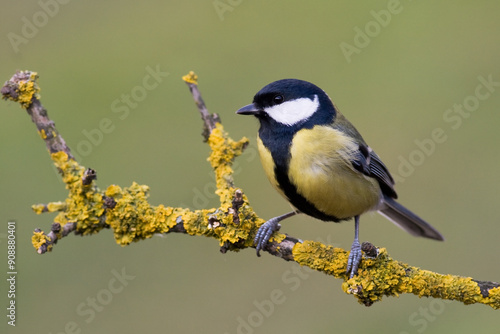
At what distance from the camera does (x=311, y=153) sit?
293 centimetres

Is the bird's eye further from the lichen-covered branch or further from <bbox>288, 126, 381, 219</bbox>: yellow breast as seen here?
the lichen-covered branch

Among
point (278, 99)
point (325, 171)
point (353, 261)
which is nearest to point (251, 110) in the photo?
point (278, 99)

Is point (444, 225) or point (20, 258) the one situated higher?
point (20, 258)

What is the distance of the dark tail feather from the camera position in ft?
11.6

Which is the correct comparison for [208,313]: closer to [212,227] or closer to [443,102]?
[212,227]

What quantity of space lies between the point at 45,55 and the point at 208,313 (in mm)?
2304

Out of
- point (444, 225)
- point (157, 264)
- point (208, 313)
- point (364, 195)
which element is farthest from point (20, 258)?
point (444, 225)

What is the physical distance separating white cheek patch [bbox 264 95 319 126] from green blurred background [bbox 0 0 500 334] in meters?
1.05

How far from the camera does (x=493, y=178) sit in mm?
4461

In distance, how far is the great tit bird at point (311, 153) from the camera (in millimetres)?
2932

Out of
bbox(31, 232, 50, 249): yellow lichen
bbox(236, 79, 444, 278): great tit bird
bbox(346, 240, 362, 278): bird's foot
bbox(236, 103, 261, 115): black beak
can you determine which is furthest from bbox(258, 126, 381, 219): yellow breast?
bbox(31, 232, 50, 249): yellow lichen

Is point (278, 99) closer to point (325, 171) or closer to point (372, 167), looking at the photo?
point (325, 171)

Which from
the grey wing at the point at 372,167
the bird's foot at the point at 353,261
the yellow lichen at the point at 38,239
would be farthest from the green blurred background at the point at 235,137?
the yellow lichen at the point at 38,239

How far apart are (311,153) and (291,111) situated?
0.76 feet
